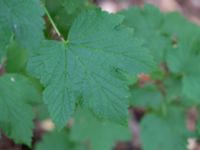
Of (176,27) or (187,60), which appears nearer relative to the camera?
(187,60)

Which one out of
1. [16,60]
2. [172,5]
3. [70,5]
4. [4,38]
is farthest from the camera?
[172,5]

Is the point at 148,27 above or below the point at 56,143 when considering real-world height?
above

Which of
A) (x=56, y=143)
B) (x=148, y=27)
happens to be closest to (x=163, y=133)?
→ (x=148, y=27)

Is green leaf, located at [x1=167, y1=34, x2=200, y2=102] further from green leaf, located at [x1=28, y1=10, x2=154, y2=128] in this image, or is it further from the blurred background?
the blurred background

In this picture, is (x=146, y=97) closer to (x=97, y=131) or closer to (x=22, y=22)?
(x=97, y=131)

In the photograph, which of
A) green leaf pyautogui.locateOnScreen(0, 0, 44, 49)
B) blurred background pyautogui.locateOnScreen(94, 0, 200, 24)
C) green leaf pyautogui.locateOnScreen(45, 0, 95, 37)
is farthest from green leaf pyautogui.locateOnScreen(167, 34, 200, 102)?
blurred background pyautogui.locateOnScreen(94, 0, 200, 24)

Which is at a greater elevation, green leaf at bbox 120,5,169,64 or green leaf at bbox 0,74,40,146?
green leaf at bbox 120,5,169,64
